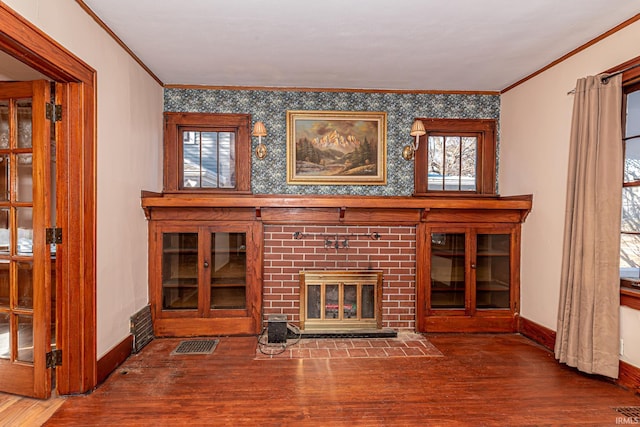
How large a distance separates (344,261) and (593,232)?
2049 mm

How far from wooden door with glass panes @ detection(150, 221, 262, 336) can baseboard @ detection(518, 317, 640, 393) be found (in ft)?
8.52

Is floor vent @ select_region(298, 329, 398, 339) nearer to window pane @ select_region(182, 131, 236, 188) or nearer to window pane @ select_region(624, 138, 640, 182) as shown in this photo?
window pane @ select_region(182, 131, 236, 188)

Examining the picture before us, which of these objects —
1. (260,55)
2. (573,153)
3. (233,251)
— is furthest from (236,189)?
(573,153)

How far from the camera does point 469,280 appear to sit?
3.77m

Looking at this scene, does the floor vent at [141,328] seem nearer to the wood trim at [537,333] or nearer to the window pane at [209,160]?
the window pane at [209,160]

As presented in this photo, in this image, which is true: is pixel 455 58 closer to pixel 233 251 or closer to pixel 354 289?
pixel 354 289

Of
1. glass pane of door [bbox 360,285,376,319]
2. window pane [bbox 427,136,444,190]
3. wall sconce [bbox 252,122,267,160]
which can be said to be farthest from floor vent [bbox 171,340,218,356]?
window pane [bbox 427,136,444,190]

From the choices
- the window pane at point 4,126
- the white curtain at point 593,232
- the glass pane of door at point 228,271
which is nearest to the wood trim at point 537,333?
the white curtain at point 593,232

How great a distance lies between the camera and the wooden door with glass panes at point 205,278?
3.59m

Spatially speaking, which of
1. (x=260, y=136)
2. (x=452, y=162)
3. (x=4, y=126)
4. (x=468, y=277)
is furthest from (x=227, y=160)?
(x=468, y=277)

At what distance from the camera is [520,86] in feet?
12.2

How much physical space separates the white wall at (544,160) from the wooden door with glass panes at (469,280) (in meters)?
0.15

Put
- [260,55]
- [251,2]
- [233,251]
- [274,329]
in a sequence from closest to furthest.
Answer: [251,2] → [260,55] → [274,329] → [233,251]

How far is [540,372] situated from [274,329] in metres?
2.18
